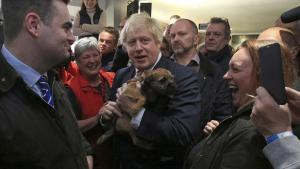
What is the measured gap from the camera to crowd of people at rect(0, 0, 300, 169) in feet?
4.00

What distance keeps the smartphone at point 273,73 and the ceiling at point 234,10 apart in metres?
7.80

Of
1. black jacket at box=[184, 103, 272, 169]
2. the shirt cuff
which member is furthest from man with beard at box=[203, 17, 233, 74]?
black jacket at box=[184, 103, 272, 169]

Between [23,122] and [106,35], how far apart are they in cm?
275

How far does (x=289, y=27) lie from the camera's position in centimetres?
240

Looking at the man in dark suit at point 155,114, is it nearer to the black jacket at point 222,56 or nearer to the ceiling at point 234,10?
the black jacket at point 222,56

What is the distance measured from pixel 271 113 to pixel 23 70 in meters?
0.94

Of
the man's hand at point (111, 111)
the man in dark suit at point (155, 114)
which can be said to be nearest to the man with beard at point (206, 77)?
the man in dark suit at point (155, 114)

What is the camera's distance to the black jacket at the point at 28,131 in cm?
121

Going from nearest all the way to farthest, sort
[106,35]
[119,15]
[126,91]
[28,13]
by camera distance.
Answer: [28,13], [126,91], [106,35], [119,15]

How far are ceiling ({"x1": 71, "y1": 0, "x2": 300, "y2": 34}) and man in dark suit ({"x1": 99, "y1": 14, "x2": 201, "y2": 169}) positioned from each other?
6663 mm

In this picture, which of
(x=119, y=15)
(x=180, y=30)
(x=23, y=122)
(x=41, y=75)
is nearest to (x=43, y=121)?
(x=23, y=122)

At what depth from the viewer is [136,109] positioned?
1997 millimetres

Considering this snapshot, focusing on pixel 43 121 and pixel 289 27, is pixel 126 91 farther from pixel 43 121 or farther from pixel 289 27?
pixel 289 27

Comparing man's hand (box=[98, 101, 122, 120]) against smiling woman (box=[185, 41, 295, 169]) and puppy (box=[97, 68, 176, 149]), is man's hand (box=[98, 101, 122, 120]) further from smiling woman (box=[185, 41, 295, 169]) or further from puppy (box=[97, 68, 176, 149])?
smiling woman (box=[185, 41, 295, 169])
